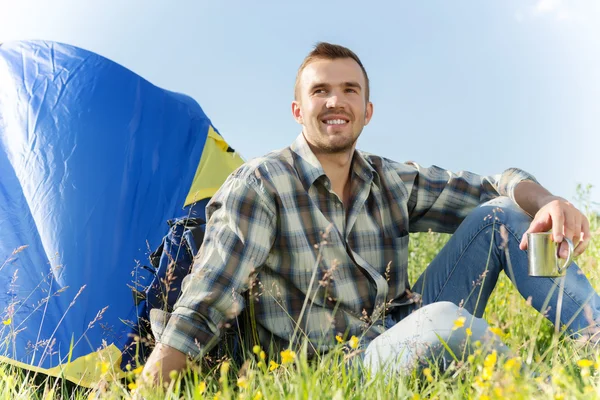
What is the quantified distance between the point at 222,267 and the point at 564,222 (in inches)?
42.5

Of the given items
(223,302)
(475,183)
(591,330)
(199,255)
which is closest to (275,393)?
(223,302)

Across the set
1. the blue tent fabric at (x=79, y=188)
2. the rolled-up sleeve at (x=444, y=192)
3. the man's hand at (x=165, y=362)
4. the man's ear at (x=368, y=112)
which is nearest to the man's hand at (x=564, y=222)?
the rolled-up sleeve at (x=444, y=192)

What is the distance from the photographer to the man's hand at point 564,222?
2104 millimetres

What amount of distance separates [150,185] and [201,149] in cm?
34

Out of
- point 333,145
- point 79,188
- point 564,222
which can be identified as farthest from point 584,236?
point 79,188

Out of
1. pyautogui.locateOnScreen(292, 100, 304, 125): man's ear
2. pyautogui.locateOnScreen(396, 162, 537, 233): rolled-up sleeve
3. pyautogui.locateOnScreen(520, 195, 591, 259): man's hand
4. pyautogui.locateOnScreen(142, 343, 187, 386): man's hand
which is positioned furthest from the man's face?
pyautogui.locateOnScreen(142, 343, 187, 386): man's hand

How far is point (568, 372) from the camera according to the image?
185 cm

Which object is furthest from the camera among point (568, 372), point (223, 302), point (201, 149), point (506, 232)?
point (201, 149)

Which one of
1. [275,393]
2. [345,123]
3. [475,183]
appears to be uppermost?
[345,123]

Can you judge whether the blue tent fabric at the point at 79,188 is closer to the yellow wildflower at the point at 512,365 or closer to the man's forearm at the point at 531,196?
the man's forearm at the point at 531,196

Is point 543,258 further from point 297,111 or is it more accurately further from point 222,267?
→ point 297,111

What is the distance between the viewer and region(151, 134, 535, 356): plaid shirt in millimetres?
1998

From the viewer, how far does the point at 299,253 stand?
2.21 metres

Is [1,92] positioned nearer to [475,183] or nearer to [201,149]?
[201,149]
